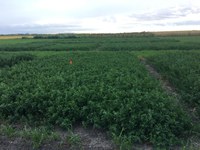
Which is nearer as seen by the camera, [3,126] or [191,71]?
[3,126]

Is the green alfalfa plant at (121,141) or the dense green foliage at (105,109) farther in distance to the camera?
the dense green foliage at (105,109)

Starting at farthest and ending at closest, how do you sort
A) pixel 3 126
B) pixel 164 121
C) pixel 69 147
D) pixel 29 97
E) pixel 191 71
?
pixel 191 71, pixel 29 97, pixel 3 126, pixel 164 121, pixel 69 147

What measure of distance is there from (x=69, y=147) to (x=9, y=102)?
8.96 feet

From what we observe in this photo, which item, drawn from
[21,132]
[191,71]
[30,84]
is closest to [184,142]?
[21,132]

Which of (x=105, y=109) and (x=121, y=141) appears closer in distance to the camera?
(x=121, y=141)

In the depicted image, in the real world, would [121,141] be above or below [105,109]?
below

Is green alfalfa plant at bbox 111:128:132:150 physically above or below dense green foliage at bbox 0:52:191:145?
below

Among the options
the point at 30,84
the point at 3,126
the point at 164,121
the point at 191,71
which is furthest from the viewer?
the point at 191,71

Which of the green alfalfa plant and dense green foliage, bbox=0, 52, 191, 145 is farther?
dense green foliage, bbox=0, 52, 191, 145

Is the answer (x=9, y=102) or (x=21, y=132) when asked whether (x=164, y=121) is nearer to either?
(x=21, y=132)

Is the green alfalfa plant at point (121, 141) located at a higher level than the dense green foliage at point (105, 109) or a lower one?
lower

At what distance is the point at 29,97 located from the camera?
23.6 feet

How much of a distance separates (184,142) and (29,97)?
3.99m

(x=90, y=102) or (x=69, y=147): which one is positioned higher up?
(x=90, y=102)
